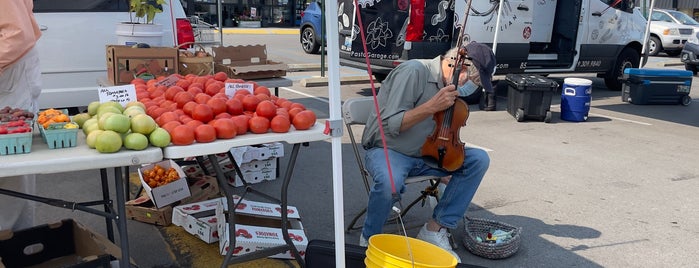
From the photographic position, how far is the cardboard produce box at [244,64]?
4676 millimetres

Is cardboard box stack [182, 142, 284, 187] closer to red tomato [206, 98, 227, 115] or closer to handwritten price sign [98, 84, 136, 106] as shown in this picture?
handwritten price sign [98, 84, 136, 106]

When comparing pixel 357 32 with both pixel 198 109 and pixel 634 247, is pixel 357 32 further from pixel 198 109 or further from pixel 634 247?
pixel 198 109

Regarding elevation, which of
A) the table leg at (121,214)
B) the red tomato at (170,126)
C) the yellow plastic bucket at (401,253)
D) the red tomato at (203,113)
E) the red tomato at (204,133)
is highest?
the red tomato at (203,113)

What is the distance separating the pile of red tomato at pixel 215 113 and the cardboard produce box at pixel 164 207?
1.04 metres

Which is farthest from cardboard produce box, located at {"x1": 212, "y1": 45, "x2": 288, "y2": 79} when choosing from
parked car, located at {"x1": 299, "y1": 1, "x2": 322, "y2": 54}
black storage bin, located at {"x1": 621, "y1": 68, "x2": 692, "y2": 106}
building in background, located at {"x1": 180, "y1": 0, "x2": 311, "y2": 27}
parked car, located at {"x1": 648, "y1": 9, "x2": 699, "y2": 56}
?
building in background, located at {"x1": 180, "y1": 0, "x2": 311, "y2": 27}

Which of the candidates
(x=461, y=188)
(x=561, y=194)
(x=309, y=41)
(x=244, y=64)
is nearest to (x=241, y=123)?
(x=461, y=188)

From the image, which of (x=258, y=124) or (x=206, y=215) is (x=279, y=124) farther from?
(x=206, y=215)

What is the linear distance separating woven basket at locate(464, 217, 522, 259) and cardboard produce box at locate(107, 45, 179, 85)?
2443mm

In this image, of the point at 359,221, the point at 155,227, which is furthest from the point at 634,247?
the point at 155,227

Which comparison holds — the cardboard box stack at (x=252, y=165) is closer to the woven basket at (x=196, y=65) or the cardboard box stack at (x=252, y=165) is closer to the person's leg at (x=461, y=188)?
the woven basket at (x=196, y=65)

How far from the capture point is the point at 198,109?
2.70 meters

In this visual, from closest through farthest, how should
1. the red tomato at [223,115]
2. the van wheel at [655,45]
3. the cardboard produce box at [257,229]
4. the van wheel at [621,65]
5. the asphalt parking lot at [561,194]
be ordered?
1. the red tomato at [223,115]
2. the cardboard produce box at [257,229]
3. the asphalt parking lot at [561,194]
4. the van wheel at [621,65]
5. the van wheel at [655,45]

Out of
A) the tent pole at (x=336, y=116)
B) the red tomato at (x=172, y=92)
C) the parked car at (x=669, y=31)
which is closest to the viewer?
the tent pole at (x=336, y=116)

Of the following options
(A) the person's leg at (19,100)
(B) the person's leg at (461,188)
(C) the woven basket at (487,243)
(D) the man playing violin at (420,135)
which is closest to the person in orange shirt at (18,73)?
(A) the person's leg at (19,100)
